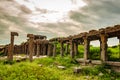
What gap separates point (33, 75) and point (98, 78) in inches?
198

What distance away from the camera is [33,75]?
13.3 meters

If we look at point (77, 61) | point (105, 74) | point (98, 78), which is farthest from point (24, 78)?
point (77, 61)

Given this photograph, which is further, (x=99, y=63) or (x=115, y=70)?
(x=99, y=63)

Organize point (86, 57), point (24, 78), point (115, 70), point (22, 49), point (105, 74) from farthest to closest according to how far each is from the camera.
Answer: point (22, 49)
point (86, 57)
point (115, 70)
point (105, 74)
point (24, 78)

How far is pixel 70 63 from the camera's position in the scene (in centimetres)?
2442

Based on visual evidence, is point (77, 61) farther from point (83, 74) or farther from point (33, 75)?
point (33, 75)

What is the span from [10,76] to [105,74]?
24.0ft

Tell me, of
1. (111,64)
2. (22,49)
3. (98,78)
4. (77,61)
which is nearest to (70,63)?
(77,61)

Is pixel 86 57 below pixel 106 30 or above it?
below

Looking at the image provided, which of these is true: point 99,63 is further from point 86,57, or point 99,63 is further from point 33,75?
point 33,75

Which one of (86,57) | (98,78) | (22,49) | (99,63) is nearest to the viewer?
(98,78)

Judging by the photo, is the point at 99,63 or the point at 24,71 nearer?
the point at 24,71

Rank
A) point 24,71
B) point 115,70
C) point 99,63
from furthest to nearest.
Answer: point 99,63
point 115,70
point 24,71

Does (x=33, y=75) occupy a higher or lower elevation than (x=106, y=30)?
lower
